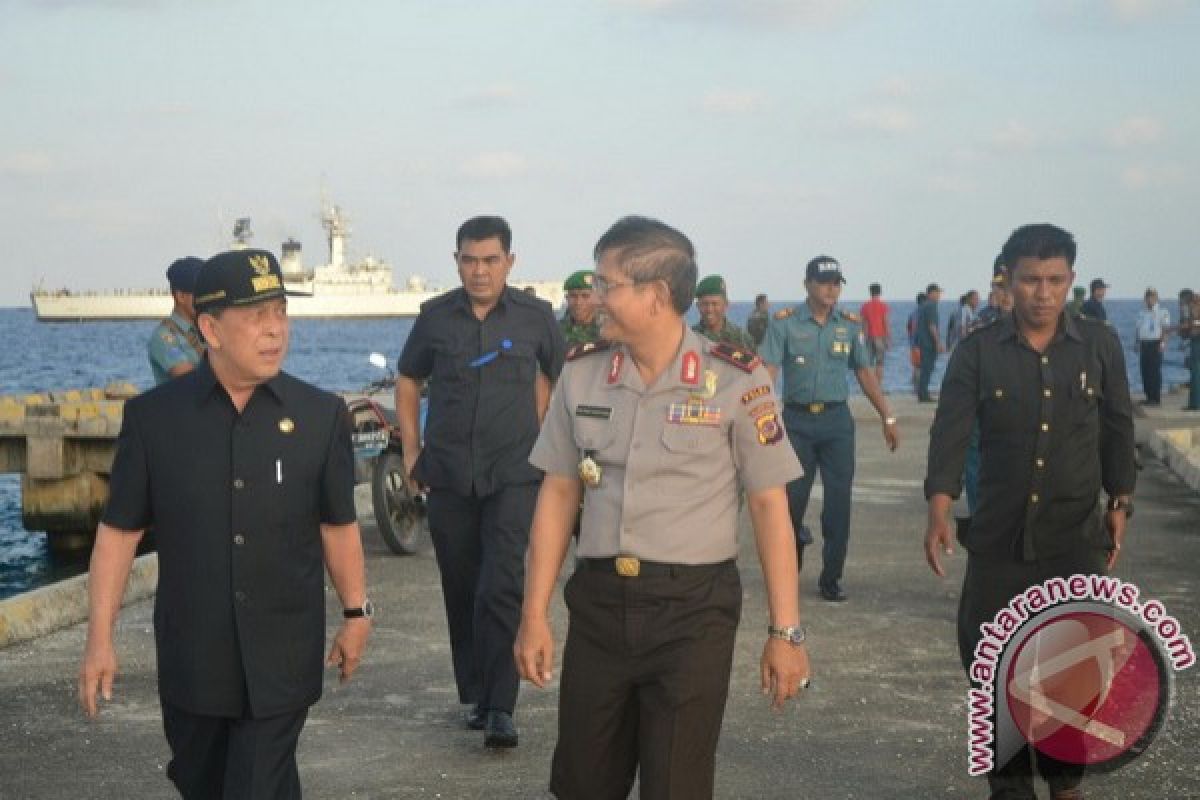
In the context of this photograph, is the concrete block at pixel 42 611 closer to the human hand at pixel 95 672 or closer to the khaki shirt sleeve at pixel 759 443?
the human hand at pixel 95 672

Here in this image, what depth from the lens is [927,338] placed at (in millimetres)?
29000

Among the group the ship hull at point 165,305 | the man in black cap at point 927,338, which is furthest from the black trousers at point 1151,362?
the ship hull at point 165,305

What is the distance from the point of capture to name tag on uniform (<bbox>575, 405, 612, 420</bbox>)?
15.0 ft

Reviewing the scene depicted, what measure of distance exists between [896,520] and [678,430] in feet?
32.0

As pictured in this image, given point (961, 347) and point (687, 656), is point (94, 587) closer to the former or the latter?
point (687, 656)

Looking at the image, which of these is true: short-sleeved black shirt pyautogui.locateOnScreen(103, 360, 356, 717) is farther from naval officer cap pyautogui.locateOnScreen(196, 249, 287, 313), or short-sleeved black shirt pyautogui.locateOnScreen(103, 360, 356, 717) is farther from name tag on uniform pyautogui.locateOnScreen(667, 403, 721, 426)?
name tag on uniform pyautogui.locateOnScreen(667, 403, 721, 426)

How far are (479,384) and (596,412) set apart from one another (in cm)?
276

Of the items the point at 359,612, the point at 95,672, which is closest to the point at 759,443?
the point at 359,612

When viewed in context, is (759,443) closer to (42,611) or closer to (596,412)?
(596,412)

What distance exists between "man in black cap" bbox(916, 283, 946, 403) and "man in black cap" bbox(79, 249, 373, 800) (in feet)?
79.8

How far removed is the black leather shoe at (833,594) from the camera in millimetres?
10195

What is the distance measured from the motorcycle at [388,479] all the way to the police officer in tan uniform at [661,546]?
23.3 feet

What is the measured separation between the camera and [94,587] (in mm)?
4457

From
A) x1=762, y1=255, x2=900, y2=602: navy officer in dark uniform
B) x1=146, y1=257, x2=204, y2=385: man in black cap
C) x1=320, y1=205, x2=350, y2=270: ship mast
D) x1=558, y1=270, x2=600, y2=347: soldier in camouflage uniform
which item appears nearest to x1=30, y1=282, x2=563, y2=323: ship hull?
x1=320, y1=205, x2=350, y2=270: ship mast
